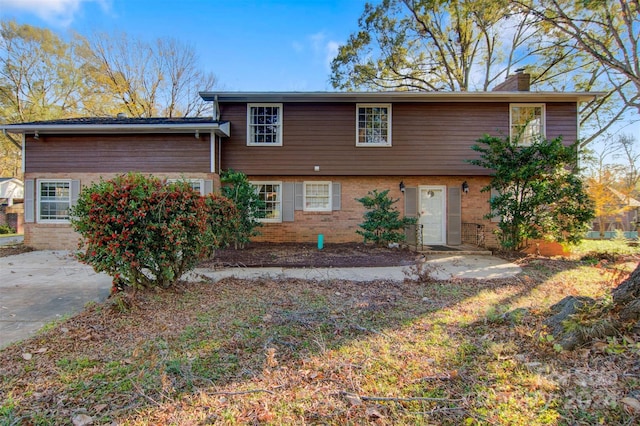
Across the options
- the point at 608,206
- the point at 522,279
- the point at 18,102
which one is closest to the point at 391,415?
the point at 522,279

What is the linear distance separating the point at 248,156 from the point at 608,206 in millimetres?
18180

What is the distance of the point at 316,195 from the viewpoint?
1129 centimetres

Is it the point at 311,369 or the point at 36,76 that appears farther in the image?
the point at 36,76

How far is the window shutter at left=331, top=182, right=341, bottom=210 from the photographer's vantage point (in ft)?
36.4

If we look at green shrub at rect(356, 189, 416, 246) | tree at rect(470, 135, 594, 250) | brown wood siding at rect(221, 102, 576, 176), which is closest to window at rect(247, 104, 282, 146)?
brown wood siding at rect(221, 102, 576, 176)

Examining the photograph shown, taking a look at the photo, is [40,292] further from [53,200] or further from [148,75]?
[148,75]

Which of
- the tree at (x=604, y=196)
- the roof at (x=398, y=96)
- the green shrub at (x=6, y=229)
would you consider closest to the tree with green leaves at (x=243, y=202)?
the roof at (x=398, y=96)

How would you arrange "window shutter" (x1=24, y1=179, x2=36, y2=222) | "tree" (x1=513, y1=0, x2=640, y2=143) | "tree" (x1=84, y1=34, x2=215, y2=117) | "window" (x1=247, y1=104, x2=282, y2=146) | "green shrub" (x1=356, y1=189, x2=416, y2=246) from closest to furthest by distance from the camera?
"tree" (x1=513, y1=0, x2=640, y2=143)
"green shrub" (x1=356, y1=189, x2=416, y2=246)
"window shutter" (x1=24, y1=179, x2=36, y2=222)
"window" (x1=247, y1=104, x2=282, y2=146)
"tree" (x1=84, y1=34, x2=215, y2=117)

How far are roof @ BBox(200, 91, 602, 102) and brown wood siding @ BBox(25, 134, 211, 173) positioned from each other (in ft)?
6.30

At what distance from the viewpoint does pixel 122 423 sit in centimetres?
194

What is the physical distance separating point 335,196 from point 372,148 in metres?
2.14

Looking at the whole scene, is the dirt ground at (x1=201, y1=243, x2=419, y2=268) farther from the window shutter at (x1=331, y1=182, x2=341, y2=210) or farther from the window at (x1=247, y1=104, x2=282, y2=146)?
the window at (x1=247, y1=104, x2=282, y2=146)

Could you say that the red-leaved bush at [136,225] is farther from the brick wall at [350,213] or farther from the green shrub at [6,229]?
the green shrub at [6,229]

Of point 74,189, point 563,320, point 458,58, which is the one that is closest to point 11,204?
point 74,189
